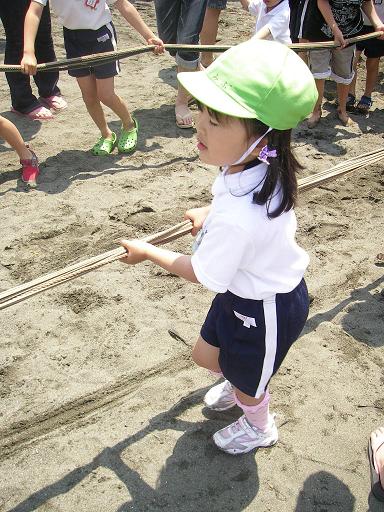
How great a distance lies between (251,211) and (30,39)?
261 centimetres

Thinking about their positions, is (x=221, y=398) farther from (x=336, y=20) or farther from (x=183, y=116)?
(x=336, y=20)

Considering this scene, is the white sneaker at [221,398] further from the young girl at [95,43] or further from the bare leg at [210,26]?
the bare leg at [210,26]

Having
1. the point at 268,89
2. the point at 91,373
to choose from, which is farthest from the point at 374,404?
the point at 268,89

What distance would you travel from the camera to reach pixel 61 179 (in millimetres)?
3943

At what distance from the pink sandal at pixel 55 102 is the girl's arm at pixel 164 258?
3274 millimetres

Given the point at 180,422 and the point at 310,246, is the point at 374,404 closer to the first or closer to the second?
the point at 180,422

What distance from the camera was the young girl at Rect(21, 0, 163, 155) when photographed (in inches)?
141

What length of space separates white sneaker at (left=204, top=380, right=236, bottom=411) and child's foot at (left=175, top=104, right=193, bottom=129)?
111 inches

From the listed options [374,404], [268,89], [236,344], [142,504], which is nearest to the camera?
[268,89]

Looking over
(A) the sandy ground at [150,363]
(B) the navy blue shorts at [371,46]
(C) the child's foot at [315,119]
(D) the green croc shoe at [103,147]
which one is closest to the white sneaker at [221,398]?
(A) the sandy ground at [150,363]

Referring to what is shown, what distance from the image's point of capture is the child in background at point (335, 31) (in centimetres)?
448

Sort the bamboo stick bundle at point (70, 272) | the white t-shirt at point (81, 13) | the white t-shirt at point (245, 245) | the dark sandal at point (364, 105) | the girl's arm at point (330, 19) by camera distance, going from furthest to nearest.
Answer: the dark sandal at point (364, 105) → the girl's arm at point (330, 19) → the white t-shirt at point (81, 13) → the bamboo stick bundle at point (70, 272) → the white t-shirt at point (245, 245)

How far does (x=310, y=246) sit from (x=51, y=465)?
197 centimetres

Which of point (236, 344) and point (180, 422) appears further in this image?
point (180, 422)
